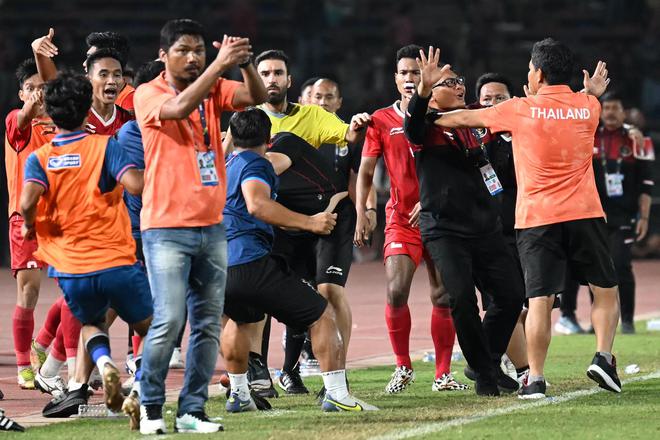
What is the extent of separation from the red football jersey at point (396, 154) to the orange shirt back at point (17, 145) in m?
2.31

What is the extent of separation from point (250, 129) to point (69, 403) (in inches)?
78.6

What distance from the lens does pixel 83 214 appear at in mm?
7684

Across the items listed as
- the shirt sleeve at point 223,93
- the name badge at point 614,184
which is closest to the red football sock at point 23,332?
the shirt sleeve at point 223,93

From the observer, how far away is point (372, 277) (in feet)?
72.0

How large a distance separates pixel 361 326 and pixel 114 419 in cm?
702

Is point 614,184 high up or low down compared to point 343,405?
up

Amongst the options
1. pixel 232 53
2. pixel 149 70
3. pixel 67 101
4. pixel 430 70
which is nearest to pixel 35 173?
pixel 67 101

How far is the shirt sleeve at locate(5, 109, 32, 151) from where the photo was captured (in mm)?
9586

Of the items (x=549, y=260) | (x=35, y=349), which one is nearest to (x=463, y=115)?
(x=549, y=260)

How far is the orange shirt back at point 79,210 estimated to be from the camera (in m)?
7.65

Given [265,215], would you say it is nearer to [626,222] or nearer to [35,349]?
[35,349]

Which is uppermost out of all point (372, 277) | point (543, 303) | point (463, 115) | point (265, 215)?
point (463, 115)

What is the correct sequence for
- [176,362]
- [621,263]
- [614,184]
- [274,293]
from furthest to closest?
1. [614,184]
2. [621,263]
3. [176,362]
4. [274,293]

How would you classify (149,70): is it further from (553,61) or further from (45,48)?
(553,61)
